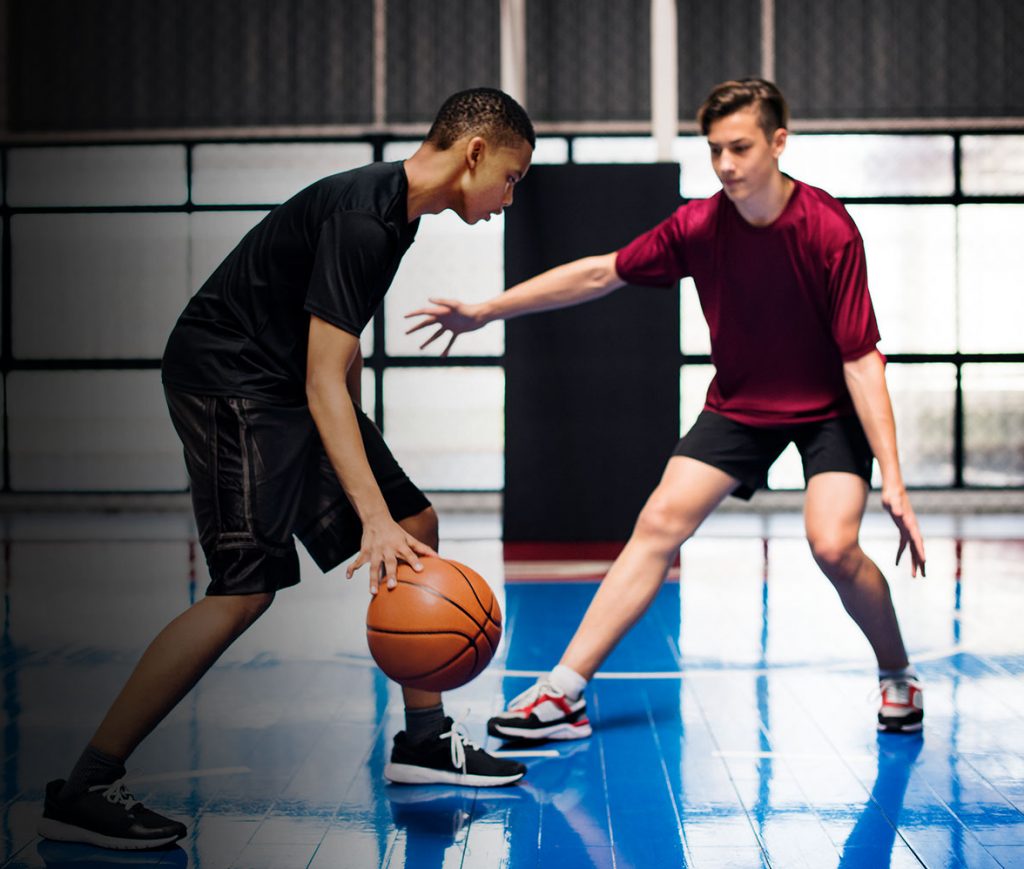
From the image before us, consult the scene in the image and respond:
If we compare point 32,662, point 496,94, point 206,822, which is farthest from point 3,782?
point 496,94

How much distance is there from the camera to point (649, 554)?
2807mm

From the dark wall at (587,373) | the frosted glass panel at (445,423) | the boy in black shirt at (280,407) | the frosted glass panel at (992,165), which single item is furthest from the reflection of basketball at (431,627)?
the frosted glass panel at (992,165)

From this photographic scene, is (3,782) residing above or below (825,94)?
below

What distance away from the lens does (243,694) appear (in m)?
3.22

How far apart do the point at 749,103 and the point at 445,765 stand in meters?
1.61

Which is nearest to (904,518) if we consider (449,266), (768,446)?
(768,446)

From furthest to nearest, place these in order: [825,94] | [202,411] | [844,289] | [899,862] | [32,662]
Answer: [825,94] → [32,662] → [844,289] → [202,411] → [899,862]

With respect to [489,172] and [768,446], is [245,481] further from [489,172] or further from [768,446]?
[768,446]

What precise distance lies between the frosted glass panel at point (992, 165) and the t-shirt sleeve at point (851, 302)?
693 cm

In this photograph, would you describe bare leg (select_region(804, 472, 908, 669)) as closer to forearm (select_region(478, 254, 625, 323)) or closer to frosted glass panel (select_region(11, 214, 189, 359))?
forearm (select_region(478, 254, 625, 323))

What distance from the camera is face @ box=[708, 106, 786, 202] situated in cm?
258

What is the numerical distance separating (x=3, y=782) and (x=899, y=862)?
5.93ft

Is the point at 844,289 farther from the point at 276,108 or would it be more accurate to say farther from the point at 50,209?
the point at 50,209

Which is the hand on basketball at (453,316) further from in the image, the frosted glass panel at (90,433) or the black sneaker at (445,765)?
the frosted glass panel at (90,433)
